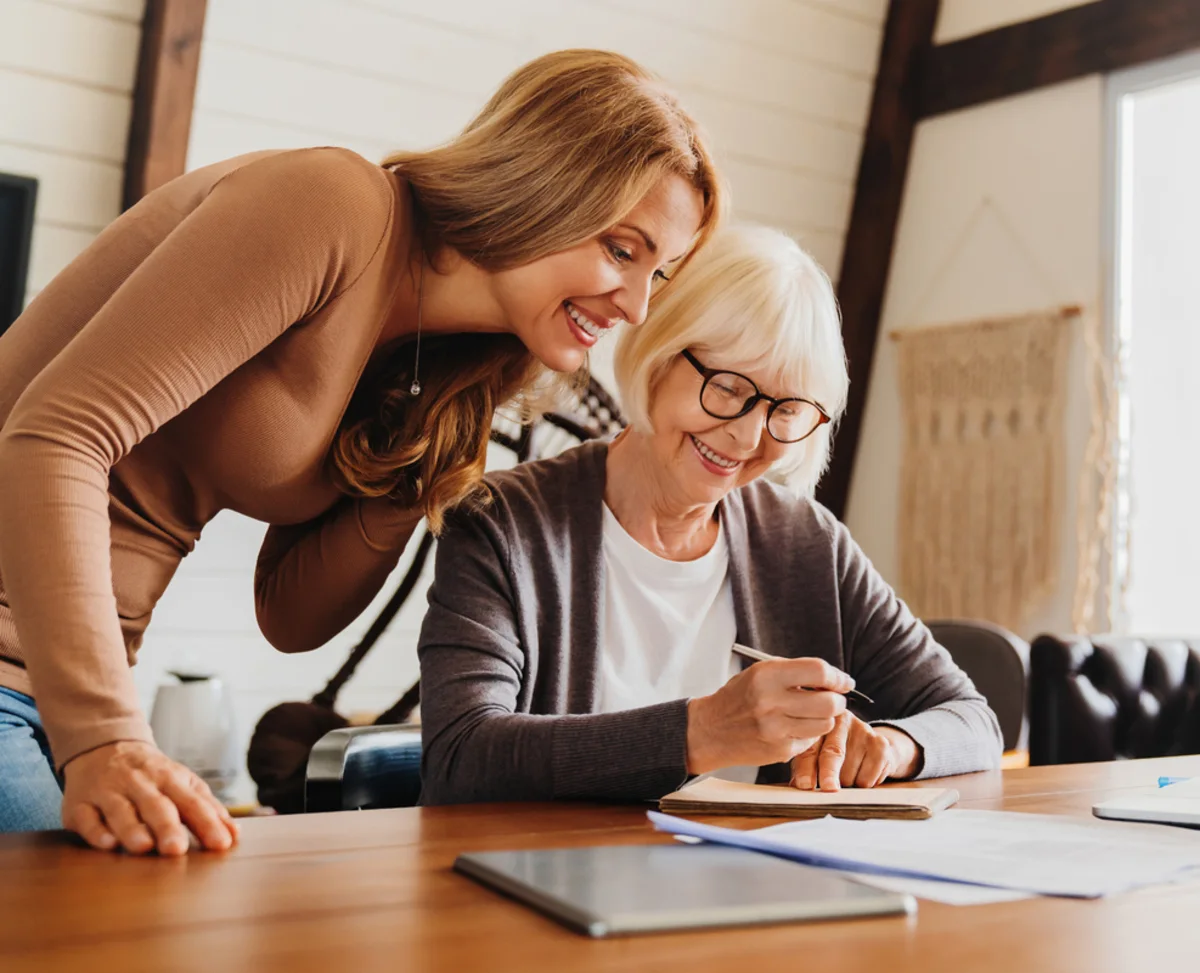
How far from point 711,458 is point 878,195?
3.12 meters

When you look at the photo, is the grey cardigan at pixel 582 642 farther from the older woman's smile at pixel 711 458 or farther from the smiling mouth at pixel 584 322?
the smiling mouth at pixel 584 322

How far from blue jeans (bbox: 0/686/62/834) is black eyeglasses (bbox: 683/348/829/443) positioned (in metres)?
0.83

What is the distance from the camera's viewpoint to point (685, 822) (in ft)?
3.33

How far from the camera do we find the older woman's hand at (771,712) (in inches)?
46.3

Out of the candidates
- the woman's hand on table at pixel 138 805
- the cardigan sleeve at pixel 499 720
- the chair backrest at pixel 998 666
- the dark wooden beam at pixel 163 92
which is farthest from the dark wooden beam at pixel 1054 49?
the woman's hand on table at pixel 138 805

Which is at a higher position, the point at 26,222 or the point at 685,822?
the point at 26,222

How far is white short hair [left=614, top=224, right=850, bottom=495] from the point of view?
1.62 metres

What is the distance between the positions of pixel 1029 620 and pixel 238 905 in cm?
355

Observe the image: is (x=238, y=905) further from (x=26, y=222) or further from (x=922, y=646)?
(x=26, y=222)

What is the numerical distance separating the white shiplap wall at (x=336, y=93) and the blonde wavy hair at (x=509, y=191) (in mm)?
1836

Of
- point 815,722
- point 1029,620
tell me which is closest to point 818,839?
point 815,722

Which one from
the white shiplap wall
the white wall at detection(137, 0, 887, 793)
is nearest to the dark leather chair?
the white wall at detection(137, 0, 887, 793)

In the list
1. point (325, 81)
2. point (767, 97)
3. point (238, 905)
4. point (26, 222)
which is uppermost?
point (767, 97)

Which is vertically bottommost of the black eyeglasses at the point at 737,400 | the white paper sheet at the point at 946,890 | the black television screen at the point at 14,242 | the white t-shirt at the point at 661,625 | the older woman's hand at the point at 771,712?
the white paper sheet at the point at 946,890
